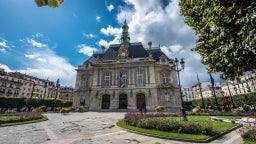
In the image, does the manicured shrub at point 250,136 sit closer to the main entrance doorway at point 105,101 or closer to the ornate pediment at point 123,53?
the main entrance doorway at point 105,101

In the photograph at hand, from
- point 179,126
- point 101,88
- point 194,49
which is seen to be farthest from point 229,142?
point 101,88

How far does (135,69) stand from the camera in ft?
112

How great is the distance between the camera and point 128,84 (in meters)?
33.0

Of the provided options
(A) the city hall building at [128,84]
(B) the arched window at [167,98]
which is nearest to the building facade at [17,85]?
(A) the city hall building at [128,84]

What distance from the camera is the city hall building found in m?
31.3

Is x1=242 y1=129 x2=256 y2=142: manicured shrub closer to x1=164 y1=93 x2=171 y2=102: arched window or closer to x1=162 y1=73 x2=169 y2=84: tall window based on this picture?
x1=164 y1=93 x2=171 y2=102: arched window

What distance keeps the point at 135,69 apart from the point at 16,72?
65728 millimetres

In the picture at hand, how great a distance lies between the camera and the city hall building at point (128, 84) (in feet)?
103

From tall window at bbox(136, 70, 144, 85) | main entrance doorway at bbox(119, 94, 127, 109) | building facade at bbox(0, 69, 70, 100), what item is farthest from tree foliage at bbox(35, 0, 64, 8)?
building facade at bbox(0, 69, 70, 100)

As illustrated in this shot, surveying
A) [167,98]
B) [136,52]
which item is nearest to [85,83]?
[136,52]

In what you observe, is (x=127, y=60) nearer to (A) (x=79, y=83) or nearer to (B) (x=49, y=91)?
(A) (x=79, y=83)

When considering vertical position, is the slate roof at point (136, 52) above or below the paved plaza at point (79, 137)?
above

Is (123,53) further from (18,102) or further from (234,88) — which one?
(234,88)

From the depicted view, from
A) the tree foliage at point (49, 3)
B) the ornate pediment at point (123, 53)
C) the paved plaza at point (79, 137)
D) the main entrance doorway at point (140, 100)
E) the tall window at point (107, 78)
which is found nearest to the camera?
the tree foliage at point (49, 3)
